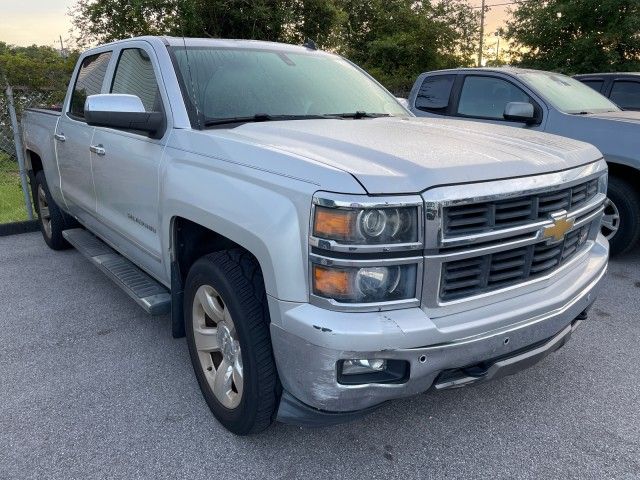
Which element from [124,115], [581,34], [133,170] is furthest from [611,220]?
[581,34]

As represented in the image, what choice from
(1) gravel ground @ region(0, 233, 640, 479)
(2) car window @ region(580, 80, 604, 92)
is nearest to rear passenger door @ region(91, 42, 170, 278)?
(1) gravel ground @ region(0, 233, 640, 479)

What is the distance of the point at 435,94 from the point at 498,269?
502 centimetres

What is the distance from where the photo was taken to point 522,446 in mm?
2533

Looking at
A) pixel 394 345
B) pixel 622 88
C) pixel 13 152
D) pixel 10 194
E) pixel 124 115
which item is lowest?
pixel 10 194

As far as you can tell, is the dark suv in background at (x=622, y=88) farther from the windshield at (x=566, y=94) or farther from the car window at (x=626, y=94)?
the windshield at (x=566, y=94)

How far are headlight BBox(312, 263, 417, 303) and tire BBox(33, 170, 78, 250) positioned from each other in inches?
167

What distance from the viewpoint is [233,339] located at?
97.3 inches

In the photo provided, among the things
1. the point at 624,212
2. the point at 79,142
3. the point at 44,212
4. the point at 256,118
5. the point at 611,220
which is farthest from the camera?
the point at 44,212

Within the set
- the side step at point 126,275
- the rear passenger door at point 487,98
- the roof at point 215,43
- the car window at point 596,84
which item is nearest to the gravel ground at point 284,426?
the side step at point 126,275

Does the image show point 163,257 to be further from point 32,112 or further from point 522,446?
point 32,112

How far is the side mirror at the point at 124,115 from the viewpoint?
9.27 feet

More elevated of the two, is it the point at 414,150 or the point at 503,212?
the point at 414,150

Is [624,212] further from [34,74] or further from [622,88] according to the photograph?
[34,74]

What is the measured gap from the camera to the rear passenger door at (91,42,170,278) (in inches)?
119
